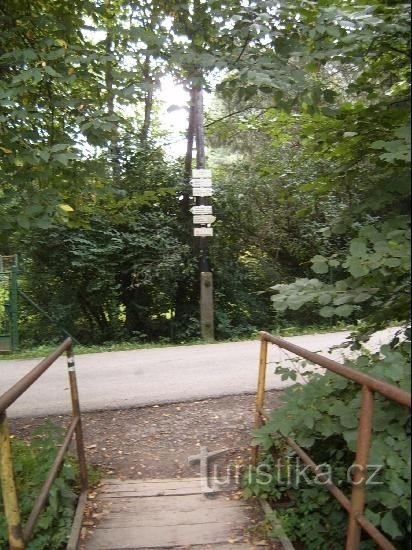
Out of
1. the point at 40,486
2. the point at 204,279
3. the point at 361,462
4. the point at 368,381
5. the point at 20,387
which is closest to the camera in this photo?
the point at 368,381

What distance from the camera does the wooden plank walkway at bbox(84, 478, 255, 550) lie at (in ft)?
9.06

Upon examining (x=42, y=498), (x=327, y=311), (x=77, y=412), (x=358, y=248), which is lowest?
(x=42, y=498)

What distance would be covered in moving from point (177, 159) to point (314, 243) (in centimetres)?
366

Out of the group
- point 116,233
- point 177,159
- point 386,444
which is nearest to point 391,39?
point 386,444

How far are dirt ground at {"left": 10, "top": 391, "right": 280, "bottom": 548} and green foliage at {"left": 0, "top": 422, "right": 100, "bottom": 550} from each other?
26 cm

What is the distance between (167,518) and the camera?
118 inches

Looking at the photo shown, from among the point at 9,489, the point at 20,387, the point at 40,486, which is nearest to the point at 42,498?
the point at 9,489

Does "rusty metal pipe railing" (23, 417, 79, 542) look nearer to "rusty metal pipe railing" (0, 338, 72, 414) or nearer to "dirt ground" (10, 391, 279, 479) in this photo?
"rusty metal pipe railing" (0, 338, 72, 414)

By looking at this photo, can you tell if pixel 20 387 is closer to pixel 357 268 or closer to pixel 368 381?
pixel 368 381

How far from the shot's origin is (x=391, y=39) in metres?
2.88

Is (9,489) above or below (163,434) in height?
above

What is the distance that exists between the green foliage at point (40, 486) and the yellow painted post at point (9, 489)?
0.65 metres

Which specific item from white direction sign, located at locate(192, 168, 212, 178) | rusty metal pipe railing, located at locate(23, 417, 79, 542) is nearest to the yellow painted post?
rusty metal pipe railing, located at locate(23, 417, 79, 542)

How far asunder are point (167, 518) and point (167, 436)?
1.49 metres
